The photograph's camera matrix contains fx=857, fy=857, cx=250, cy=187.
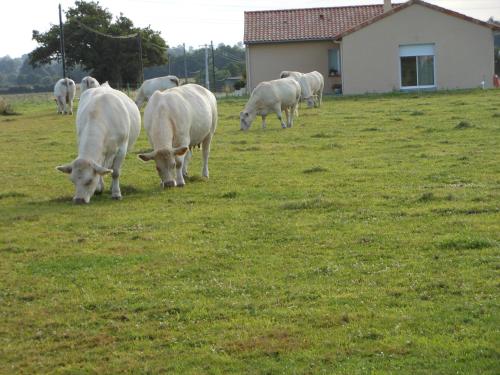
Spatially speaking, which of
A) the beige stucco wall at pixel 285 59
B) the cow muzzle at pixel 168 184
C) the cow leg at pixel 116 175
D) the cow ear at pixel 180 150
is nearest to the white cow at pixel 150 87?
the beige stucco wall at pixel 285 59

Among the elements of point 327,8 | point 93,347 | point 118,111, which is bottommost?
point 93,347

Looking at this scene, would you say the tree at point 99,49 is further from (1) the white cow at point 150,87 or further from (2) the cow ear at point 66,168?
(2) the cow ear at point 66,168

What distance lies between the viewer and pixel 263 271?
27.6 feet

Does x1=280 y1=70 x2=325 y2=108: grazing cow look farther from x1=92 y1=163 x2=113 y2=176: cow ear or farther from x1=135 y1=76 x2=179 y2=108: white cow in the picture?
x1=92 y1=163 x2=113 y2=176: cow ear

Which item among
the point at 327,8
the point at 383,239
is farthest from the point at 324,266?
the point at 327,8

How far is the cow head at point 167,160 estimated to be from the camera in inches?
537

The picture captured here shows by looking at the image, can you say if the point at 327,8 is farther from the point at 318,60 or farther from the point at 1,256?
the point at 1,256

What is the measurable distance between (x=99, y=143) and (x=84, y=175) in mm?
597

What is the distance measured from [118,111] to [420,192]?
15.9 ft

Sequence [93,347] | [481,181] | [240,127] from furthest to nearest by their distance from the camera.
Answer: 1. [240,127]
2. [481,181]
3. [93,347]

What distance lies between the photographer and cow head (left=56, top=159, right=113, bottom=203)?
1252 centimetres

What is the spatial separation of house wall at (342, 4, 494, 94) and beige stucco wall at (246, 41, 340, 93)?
14.9ft

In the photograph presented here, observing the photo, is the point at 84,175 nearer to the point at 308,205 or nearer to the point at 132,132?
the point at 132,132

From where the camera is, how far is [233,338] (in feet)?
21.4
